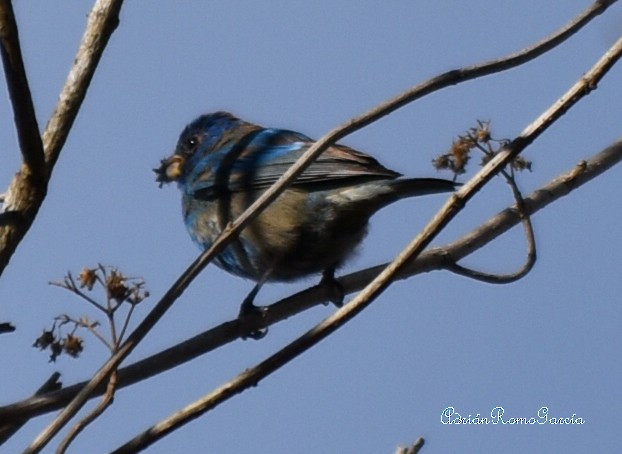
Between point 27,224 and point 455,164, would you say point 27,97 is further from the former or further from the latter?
point 455,164

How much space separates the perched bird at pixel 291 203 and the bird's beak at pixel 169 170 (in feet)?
1.35

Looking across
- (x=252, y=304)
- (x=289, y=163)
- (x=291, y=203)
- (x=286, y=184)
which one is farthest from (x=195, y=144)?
(x=286, y=184)

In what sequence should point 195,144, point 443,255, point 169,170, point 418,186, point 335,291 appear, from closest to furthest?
point 443,255
point 335,291
point 418,186
point 169,170
point 195,144

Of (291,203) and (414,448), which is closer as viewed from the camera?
(414,448)

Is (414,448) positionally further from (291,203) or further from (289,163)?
(289,163)

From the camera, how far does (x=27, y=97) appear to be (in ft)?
8.21

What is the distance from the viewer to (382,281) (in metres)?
2.43

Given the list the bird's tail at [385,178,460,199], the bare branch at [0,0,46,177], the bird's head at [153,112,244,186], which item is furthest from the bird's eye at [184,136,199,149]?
the bare branch at [0,0,46,177]

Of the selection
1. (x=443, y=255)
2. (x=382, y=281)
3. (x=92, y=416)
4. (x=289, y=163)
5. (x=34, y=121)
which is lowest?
(x=92, y=416)

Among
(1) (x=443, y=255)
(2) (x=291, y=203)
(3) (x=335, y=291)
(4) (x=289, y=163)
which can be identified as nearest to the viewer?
(1) (x=443, y=255)

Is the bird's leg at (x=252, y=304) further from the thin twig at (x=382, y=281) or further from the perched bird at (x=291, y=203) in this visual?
the thin twig at (x=382, y=281)

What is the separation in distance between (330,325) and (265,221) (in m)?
2.95

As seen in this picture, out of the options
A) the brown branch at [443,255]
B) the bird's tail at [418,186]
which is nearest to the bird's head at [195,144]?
the bird's tail at [418,186]

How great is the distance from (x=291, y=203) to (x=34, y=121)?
2879mm
